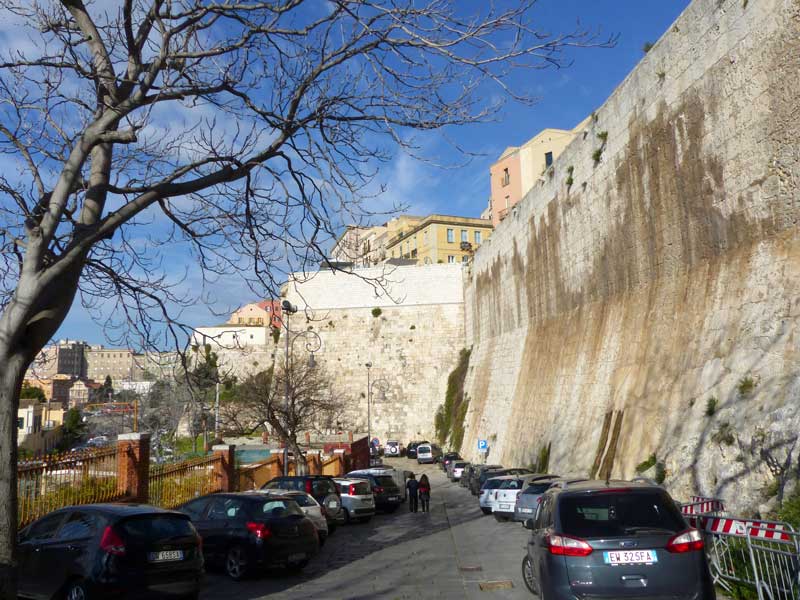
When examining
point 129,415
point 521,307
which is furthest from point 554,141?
point 129,415

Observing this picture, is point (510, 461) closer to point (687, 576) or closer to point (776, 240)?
point (776, 240)

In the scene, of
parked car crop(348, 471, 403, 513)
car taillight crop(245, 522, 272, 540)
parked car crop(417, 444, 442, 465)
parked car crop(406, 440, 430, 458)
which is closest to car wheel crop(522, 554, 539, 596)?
car taillight crop(245, 522, 272, 540)

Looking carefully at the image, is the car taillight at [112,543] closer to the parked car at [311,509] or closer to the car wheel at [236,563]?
the car wheel at [236,563]

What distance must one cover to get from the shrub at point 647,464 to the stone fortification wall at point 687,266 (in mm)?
230

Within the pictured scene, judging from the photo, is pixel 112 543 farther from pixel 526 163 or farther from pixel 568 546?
pixel 526 163

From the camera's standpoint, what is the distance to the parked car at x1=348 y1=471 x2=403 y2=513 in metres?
22.4

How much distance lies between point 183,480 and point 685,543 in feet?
43.9

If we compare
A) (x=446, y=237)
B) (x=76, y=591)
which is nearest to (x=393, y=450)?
(x=446, y=237)

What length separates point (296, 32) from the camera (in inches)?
292

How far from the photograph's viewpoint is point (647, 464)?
53.1 ft

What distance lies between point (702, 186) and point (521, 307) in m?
19.6

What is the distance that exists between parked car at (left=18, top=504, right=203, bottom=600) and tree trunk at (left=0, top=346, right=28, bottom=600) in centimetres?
114

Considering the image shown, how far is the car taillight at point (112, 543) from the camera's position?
7.51 meters

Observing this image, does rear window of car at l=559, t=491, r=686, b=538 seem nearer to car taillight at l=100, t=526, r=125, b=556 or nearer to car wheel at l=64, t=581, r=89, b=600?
car taillight at l=100, t=526, r=125, b=556
